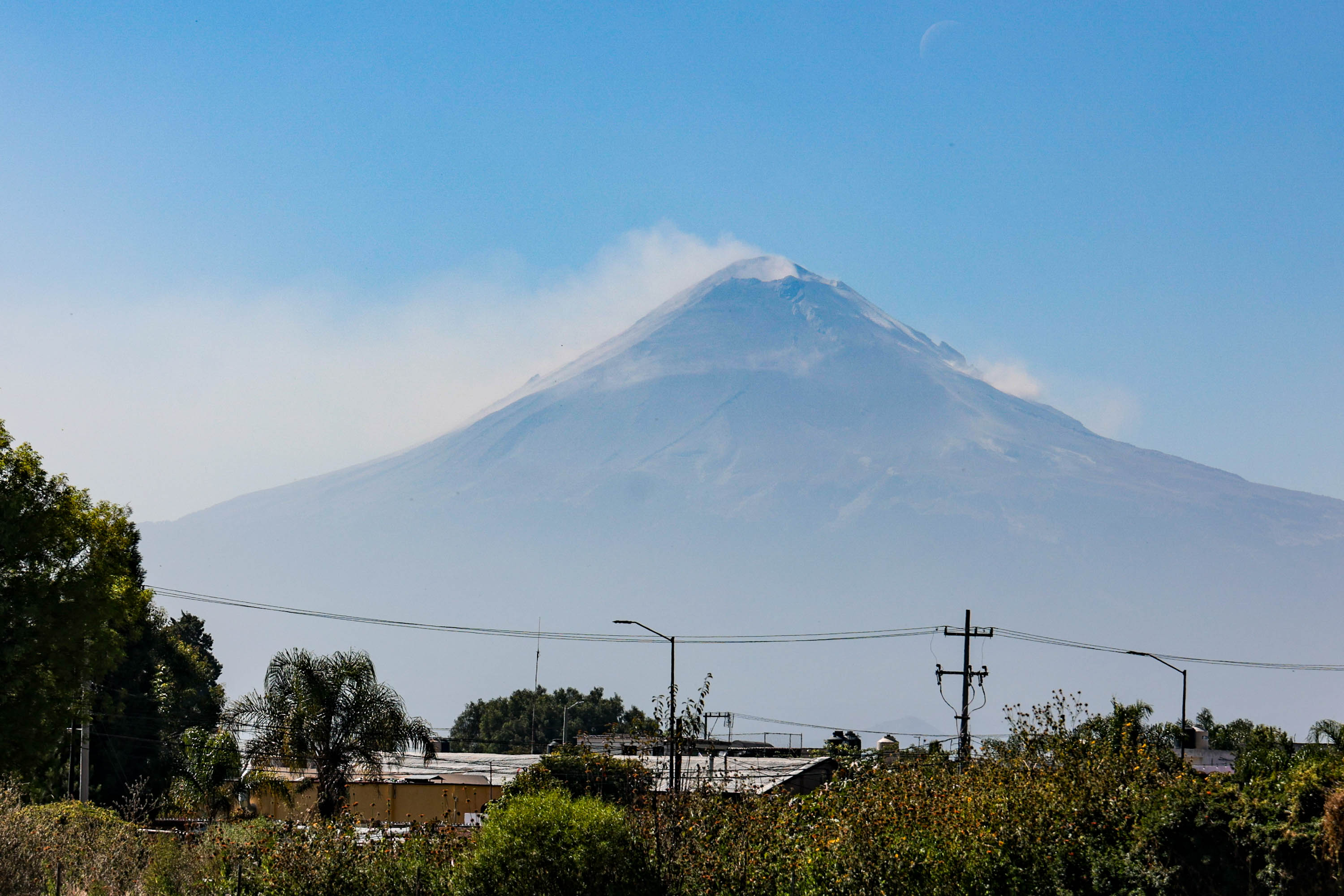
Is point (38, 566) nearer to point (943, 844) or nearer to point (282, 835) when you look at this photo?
point (282, 835)

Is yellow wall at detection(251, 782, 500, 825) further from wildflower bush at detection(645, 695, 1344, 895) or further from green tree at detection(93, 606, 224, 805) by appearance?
wildflower bush at detection(645, 695, 1344, 895)

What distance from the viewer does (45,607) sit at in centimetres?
2580

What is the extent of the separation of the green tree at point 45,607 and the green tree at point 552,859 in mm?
12260

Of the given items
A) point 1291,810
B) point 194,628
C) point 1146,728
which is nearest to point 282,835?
point 1291,810

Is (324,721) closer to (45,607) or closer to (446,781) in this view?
(45,607)

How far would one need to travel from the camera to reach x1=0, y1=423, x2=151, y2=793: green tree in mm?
25234

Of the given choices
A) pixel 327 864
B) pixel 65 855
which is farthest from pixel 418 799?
pixel 327 864

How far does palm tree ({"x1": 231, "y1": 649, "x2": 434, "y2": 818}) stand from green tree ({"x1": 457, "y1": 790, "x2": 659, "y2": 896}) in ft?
54.8

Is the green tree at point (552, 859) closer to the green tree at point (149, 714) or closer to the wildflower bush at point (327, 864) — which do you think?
the wildflower bush at point (327, 864)

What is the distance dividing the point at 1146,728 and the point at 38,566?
153 feet

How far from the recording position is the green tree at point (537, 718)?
12462 centimetres

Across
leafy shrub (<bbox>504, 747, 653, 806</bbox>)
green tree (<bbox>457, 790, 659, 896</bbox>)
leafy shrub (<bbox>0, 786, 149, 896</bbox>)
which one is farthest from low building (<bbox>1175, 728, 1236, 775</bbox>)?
leafy shrub (<bbox>0, 786, 149, 896</bbox>)

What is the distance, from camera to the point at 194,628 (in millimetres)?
77250

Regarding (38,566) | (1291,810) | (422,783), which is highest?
(38,566)
